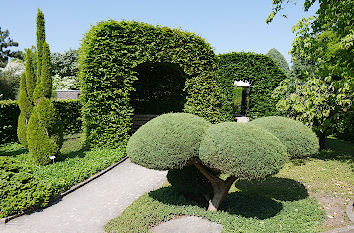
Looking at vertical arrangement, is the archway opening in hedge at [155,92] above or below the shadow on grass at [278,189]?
above

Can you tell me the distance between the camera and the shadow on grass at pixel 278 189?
6258mm

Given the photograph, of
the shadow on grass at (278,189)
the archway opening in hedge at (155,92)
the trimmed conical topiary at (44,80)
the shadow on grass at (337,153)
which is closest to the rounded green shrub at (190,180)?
the shadow on grass at (278,189)

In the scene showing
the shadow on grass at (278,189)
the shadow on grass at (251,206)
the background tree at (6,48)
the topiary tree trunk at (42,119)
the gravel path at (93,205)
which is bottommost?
the gravel path at (93,205)

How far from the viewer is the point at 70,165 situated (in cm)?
788

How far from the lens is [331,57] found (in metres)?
8.53

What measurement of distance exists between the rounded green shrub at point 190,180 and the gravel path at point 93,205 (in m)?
1.23

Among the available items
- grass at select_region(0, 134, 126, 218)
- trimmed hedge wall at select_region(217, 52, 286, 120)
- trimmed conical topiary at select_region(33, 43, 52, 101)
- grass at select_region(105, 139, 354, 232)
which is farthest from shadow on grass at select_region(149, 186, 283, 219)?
trimmed hedge wall at select_region(217, 52, 286, 120)

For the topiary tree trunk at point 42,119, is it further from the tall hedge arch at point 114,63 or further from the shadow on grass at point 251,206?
the shadow on grass at point 251,206

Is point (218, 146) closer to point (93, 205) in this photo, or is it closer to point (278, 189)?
point (93, 205)

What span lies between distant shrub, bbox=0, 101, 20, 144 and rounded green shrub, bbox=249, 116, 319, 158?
11619mm

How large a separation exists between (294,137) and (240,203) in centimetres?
191

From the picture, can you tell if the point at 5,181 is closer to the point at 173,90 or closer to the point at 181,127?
the point at 181,127

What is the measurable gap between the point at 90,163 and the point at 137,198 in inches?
106

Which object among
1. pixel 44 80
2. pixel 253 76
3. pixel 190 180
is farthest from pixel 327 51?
pixel 44 80
